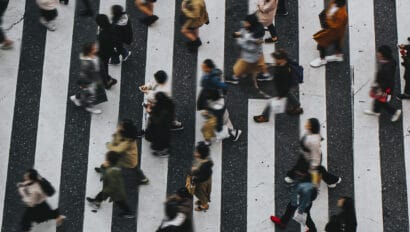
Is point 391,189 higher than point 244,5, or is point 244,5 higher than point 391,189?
point 244,5

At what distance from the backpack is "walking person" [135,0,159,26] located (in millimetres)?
2740

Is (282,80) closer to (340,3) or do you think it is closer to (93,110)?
(340,3)

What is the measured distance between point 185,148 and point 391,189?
11.0 feet

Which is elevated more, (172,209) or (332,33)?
(332,33)

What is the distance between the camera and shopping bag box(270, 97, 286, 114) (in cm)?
1213

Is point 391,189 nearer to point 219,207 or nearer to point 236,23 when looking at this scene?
point 219,207

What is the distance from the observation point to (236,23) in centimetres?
1352

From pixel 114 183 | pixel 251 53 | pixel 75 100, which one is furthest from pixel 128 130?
pixel 251 53

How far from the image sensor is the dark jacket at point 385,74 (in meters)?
11.6

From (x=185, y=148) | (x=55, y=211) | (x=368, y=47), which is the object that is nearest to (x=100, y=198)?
(x=55, y=211)

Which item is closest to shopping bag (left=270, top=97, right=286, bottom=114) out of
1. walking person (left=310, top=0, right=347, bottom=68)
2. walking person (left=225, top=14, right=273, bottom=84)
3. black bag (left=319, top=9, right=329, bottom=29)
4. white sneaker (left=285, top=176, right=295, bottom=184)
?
walking person (left=225, top=14, right=273, bottom=84)

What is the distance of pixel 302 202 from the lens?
1090 centimetres

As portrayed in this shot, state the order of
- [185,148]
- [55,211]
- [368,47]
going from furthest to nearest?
[368,47], [185,148], [55,211]

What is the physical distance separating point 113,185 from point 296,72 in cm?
356
